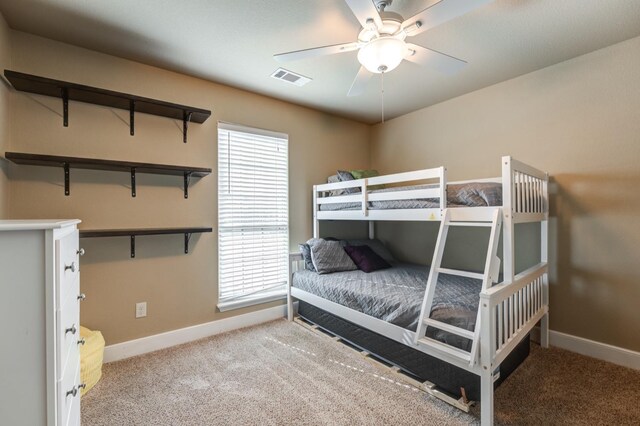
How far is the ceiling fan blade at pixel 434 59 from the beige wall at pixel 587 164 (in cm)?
126

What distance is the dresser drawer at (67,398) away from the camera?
1.00m

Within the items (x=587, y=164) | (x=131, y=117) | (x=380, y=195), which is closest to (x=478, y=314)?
(x=380, y=195)

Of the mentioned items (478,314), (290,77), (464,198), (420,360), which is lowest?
(420,360)

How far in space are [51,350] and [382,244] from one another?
10.6 feet

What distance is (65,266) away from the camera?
1.12 meters

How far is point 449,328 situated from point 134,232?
2282 millimetres

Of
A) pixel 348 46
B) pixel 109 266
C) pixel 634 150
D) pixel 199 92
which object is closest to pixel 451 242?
pixel 634 150

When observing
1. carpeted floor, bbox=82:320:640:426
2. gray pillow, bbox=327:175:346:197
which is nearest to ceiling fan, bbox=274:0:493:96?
gray pillow, bbox=327:175:346:197

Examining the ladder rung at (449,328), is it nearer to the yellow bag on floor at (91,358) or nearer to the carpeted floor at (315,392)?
the carpeted floor at (315,392)

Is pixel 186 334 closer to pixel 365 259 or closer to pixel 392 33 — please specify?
pixel 365 259

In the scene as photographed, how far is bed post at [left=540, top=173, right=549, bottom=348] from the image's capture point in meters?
2.45

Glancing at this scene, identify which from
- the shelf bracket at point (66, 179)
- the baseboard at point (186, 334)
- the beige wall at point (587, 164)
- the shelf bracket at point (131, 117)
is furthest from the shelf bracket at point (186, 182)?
the beige wall at point (587, 164)

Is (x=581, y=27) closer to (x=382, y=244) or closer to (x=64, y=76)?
(x=382, y=244)

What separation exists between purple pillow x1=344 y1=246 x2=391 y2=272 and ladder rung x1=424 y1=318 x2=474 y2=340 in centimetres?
125
